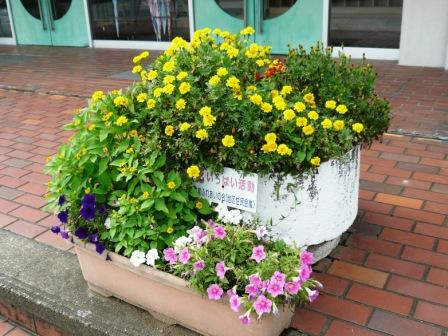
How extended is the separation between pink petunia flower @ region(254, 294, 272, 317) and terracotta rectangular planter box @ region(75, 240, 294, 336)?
0.15 m

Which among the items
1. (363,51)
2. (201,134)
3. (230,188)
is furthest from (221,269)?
(363,51)

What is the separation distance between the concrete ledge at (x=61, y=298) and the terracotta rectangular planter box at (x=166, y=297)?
0.17 ft

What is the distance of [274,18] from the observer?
788 centimetres

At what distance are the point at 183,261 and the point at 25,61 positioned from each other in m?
8.30

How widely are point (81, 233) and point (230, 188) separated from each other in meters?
0.70

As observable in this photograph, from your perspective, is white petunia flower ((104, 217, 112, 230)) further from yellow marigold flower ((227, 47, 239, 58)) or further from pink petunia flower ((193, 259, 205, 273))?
yellow marigold flower ((227, 47, 239, 58))

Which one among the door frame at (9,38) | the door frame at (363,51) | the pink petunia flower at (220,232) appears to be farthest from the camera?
the door frame at (9,38)

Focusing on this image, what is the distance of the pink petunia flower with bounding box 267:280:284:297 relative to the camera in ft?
6.21

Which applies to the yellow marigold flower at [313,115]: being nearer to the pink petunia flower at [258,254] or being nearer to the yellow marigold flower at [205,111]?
the yellow marigold flower at [205,111]

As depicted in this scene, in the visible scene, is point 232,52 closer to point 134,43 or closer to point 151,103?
point 151,103

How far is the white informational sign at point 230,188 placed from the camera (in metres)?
2.28

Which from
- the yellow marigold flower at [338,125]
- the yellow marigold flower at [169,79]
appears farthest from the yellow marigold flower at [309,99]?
the yellow marigold flower at [169,79]

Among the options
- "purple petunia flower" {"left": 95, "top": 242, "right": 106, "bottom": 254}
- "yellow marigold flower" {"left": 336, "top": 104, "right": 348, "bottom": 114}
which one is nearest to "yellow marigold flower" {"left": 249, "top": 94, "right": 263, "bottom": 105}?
"yellow marigold flower" {"left": 336, "top": 104, "right": 348, "bottom": 114}

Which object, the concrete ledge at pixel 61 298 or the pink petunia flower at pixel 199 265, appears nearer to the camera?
the pink petunia flower at pixel 199 265
